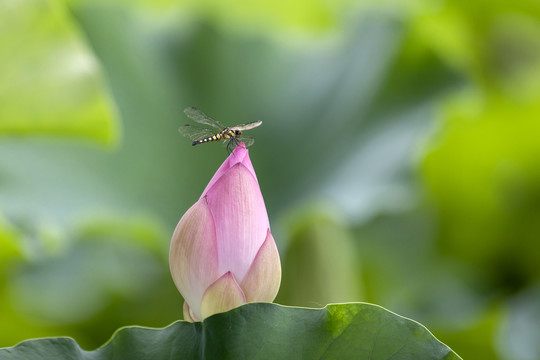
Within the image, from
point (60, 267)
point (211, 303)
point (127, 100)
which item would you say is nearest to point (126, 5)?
point (127, 100)

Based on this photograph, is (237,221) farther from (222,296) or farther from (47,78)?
(47,78)

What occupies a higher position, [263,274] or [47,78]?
[47,78]

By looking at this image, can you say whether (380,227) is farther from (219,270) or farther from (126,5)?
(219,270)

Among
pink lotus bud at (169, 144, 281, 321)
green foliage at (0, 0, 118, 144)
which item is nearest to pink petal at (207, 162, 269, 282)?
pink lotus bud at (169, 144, 281, 321)

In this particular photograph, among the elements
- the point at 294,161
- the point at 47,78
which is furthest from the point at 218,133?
the point at 294,161

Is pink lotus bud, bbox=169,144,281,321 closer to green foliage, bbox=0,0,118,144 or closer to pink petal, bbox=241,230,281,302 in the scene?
pink petal, bbox=241,230,281,302

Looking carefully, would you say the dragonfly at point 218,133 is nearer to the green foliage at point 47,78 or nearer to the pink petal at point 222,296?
the pink petal at point 222,296
